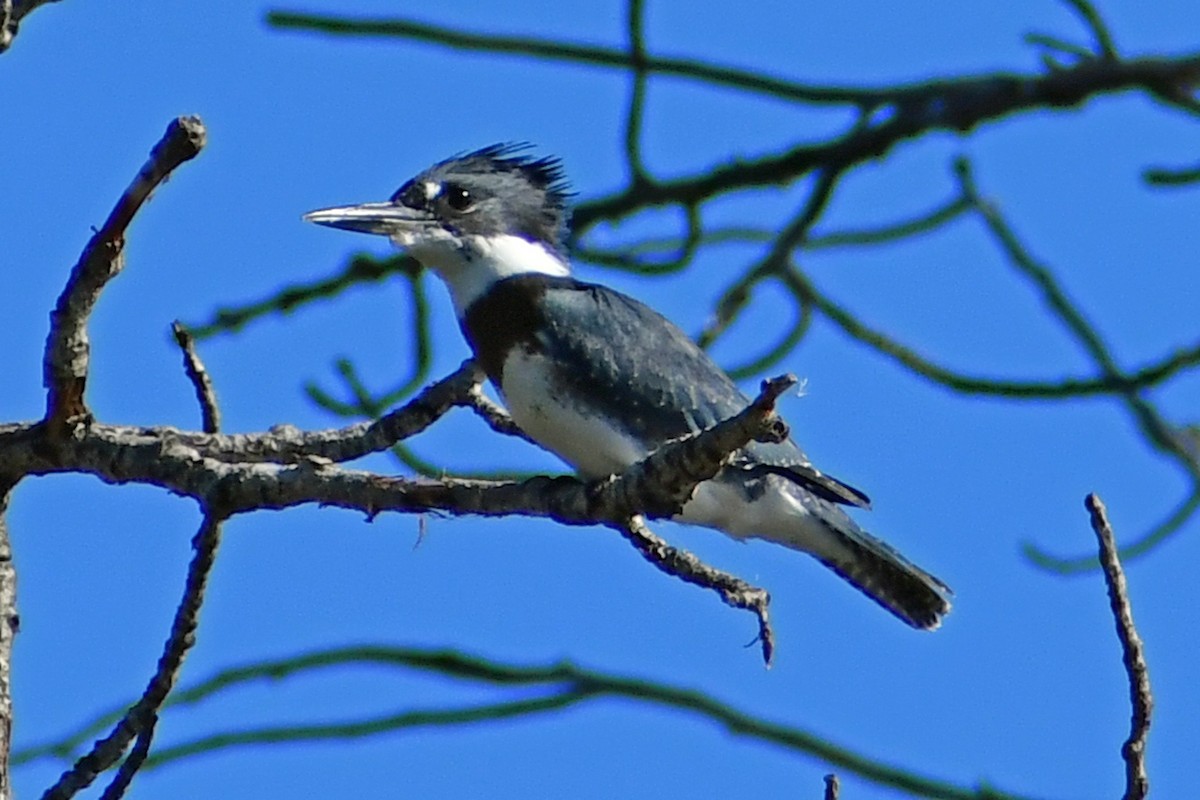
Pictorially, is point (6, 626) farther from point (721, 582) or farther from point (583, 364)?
point (583, 364)

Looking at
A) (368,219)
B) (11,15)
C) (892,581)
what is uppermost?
(368,219)

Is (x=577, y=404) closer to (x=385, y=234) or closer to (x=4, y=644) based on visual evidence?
(x=385, y=234)

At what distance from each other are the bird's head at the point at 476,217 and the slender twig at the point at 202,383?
3.63 ft

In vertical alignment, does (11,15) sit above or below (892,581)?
below

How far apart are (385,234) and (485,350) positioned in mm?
464

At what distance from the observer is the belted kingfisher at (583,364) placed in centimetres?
369

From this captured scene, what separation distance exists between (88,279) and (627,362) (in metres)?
1.68

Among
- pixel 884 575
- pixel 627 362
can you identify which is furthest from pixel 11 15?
pixel 884 575

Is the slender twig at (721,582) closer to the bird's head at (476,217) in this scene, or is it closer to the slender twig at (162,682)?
the slender twig at (162,682)

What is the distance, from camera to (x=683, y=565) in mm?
2953

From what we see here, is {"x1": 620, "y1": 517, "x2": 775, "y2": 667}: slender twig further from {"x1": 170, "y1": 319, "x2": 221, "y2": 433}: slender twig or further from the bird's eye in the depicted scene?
the bird's eye

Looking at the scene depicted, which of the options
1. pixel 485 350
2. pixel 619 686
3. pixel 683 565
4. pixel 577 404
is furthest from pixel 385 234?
pixel 683 565

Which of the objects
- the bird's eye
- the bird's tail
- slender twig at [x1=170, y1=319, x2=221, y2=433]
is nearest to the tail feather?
the bird's tail

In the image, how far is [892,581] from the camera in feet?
13.7
